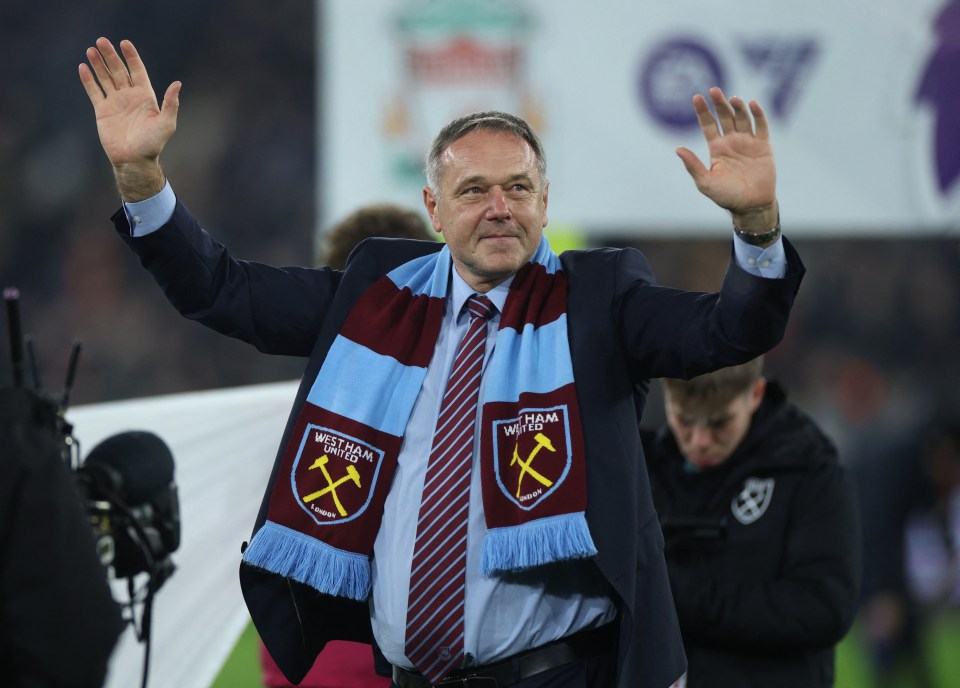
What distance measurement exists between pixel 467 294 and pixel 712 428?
0.76m

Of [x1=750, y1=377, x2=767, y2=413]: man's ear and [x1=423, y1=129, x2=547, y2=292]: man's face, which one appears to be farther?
[x1=750, y1=377, x2=767, y2=413]: man's ear

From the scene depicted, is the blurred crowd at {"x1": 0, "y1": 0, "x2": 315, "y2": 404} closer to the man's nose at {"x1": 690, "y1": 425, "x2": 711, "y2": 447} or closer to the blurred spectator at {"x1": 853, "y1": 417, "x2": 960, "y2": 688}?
the blurred spectator at {"x1": 853, "y1": 417, "x2": 960, "y2": 688}

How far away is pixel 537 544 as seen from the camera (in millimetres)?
2064

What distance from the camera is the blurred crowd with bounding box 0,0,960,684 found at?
7.82 m

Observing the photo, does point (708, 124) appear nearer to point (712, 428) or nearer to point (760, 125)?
point (760, 125)

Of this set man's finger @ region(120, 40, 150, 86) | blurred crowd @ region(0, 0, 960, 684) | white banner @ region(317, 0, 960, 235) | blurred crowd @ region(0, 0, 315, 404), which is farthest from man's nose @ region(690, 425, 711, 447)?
blurred crowd @ region(0, 0, 315, 404)

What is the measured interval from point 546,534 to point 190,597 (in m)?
1.50

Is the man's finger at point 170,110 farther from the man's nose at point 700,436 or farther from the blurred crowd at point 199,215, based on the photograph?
the blurred crowd at point 199,215

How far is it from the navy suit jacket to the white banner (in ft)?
11.0

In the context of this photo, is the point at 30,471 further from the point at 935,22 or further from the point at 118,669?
the point at 935,22

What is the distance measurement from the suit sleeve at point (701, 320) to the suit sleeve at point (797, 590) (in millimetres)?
677

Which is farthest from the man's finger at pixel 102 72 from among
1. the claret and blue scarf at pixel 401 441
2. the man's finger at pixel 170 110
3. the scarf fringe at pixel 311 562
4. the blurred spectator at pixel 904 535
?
the blurred spectator at pixel 904 535

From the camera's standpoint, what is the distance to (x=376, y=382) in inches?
88.4

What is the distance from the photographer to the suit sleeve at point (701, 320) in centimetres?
199
